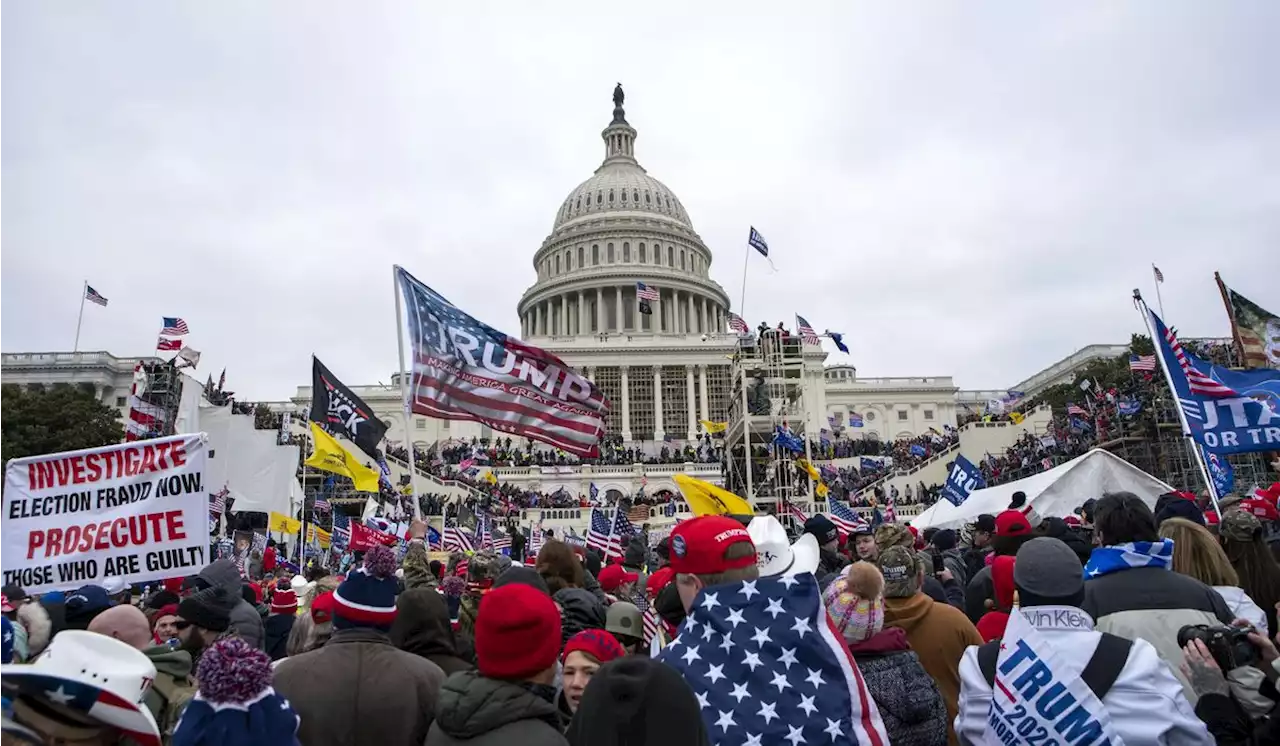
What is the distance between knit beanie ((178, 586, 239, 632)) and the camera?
5125 millimetres

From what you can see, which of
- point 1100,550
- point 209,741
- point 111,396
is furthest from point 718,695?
point 111,396

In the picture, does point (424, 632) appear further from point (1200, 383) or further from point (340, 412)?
point (340, 412)

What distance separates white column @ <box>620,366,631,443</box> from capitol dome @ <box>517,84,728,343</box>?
8.16 meters

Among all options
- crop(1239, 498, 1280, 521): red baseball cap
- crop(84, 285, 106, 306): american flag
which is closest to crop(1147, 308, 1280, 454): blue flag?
crop(1239, 498, 1280, 521): red baseball cap

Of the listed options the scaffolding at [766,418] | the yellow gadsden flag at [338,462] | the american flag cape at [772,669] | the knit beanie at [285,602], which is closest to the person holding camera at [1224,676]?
the american flag cape at [772,669]

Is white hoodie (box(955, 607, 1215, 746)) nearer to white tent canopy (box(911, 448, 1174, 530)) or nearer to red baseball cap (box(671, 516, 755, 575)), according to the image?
red baseball cap (box(671, 516, 755, 575))

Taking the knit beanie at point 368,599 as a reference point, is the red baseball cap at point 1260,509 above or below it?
above

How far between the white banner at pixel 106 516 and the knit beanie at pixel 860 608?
5861mm

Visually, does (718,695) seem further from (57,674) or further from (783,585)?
(57,674)

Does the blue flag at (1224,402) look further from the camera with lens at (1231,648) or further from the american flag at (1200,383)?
the camera with lens at (1231,648)

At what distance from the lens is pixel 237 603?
568 centimetres

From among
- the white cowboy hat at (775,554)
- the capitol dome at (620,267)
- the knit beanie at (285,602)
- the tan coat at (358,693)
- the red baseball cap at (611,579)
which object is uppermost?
the capitol dome at (620,267)

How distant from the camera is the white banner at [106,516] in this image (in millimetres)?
7551

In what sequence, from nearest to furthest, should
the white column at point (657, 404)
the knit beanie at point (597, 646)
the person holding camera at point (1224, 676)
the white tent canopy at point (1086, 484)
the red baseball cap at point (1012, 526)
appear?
the person holding camera at point (1224, 676), the knit beanie at point (597, 646), the red baseball cap at point (1012, 526), the white tent canopy at point (1086, 484), the white column at point (657, 404)
